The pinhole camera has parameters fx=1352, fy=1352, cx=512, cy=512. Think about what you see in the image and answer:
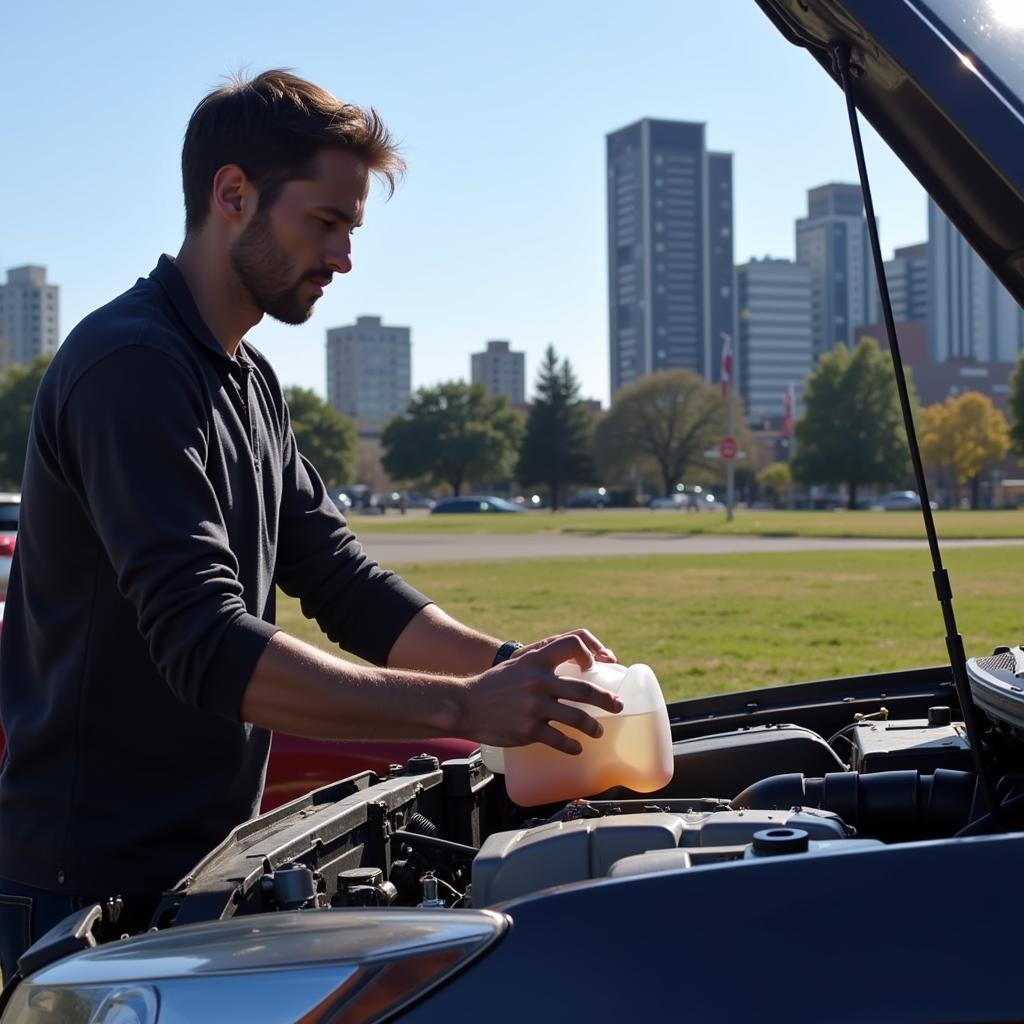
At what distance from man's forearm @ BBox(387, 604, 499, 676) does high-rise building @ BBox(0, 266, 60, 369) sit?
191690mm

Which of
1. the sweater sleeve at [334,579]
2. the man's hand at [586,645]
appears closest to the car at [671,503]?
the sweater sleeve at [334,579]

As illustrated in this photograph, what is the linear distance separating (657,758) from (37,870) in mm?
975

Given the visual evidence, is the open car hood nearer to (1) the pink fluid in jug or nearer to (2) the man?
(2) the man

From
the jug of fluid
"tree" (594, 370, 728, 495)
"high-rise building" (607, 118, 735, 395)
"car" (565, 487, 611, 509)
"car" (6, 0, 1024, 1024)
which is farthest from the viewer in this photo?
"high-rise building" (607, 118, 735, 395)

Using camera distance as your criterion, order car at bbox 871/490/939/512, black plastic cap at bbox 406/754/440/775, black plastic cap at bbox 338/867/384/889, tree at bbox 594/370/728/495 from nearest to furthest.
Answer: black plastic cap at bbox 338/867/384/889, black plastic cap at bbox 406/754/440/775, car at bbox 871/490/939/512, tree at bbox 594/370/728/495

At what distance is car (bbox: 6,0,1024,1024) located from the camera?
1.25 metres

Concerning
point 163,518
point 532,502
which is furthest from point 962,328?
point 163,518

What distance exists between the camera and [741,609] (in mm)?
15172

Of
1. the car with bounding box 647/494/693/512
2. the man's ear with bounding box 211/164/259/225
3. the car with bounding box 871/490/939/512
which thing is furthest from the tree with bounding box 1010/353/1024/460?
the man's ear with bounding box 211/164/259/225

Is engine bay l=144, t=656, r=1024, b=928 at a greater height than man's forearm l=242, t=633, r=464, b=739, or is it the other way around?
man's forearm l=242, t=633, r=464, b=739

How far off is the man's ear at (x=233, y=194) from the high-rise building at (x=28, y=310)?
19195 cm

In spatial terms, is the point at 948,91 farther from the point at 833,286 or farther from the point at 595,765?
the point at 833,286

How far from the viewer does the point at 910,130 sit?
6.52 feet

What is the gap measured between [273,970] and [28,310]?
198 meters
